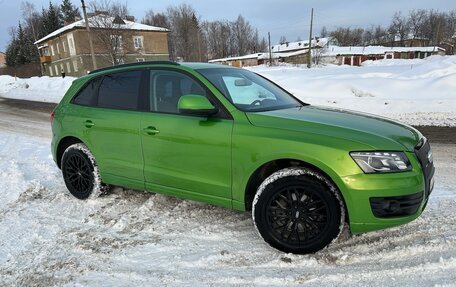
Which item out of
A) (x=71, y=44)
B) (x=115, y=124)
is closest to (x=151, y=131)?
(x=115, y=124)

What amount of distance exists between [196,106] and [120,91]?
143cm

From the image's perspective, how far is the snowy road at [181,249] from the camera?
287 centimetres

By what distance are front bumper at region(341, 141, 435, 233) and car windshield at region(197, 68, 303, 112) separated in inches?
49.6

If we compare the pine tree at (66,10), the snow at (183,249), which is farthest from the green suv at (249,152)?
the pine tree at (66,10)

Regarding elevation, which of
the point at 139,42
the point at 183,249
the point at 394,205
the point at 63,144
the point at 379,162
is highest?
the point at 139,42

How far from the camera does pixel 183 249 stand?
3379 millimetres

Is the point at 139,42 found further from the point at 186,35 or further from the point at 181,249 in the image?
the point at 181,249

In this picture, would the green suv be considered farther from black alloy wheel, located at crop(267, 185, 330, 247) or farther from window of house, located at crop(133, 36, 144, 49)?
window of house, located at crop(133, 36, 144, 49)

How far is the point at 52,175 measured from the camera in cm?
572

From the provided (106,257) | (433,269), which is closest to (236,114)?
(106,257)

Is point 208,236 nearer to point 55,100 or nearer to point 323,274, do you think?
point 323,274

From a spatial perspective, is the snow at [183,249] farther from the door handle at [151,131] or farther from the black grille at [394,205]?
the door handle at [151,131]

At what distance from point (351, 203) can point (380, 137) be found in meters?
0.62

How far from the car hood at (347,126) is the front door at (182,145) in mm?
442
